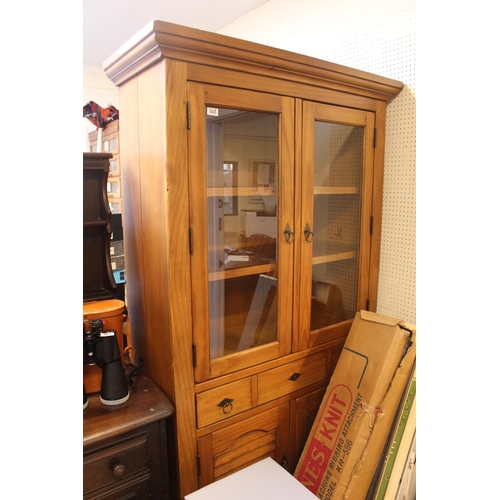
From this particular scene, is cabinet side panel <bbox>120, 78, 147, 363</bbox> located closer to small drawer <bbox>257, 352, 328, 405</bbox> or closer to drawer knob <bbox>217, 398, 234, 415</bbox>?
drawer knob <bbox>217, 398, 234, 415</bbox>

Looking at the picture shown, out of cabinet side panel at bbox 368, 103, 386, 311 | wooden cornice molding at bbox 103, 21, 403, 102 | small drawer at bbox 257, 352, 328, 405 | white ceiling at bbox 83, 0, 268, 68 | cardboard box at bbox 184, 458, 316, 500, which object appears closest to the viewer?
wooden cornice molding at bbox 103, 21, 403, 102

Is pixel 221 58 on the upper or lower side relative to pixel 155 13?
lower

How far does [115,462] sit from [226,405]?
1.22 ft

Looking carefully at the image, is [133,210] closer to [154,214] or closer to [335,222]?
[154,214]

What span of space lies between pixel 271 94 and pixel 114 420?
3.65ft

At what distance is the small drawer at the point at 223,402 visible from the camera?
1.28 metres

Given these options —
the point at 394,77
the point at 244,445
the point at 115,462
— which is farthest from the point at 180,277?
the point at 394,77

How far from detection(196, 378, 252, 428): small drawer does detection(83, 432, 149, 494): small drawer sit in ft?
0.61

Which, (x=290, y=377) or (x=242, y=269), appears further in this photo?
(x=290, y=377)

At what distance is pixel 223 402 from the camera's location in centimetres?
133

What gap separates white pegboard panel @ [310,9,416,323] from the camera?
1608mm

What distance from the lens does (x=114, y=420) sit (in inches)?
45.5

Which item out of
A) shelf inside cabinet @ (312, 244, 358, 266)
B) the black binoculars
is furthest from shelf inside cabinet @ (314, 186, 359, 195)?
the black binoculars
